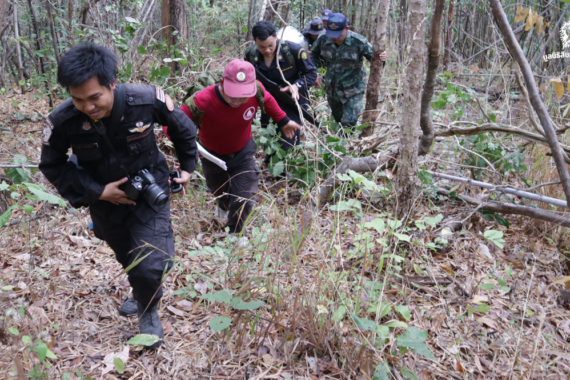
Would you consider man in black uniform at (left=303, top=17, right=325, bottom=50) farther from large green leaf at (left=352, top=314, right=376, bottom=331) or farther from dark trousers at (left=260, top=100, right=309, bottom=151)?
large green leaf at (left=352, top=314, right=376, bottom=331)

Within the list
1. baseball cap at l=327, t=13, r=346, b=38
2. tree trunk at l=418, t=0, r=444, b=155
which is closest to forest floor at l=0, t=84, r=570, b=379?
tree trunk at l=418, t=0, r=444, b=155

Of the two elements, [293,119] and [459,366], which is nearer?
[459,366]

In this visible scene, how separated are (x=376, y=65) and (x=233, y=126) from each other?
1.88 m

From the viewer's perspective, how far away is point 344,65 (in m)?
5.71

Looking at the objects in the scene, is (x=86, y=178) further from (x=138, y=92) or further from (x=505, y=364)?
(x=505, y=364)

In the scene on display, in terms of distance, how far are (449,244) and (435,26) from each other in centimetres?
165

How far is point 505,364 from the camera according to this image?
2.36 m

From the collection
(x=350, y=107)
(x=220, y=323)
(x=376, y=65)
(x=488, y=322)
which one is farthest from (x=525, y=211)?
(x=350, y=107)

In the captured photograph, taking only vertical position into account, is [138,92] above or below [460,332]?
above

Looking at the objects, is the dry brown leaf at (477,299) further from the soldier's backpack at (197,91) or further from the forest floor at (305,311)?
the soldier's backpack at (197,91)

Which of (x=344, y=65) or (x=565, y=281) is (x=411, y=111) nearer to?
(x=565, y=281)

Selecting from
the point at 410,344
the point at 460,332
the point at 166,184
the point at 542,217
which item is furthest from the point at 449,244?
the point at 166,184

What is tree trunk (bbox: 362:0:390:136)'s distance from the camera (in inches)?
176

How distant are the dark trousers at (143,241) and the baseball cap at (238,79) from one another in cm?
115
